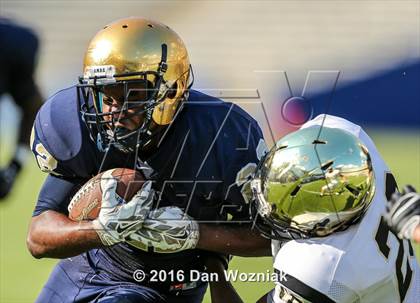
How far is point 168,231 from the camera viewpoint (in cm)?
256

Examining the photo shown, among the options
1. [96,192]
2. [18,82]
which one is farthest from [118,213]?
[18,82]

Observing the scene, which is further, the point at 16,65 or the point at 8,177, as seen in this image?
the point at 16,65

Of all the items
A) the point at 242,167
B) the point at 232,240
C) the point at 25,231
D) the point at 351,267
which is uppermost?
the point at 242,167

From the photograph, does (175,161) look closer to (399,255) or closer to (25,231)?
(399,255)

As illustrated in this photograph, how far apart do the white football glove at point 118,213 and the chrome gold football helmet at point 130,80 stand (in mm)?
195

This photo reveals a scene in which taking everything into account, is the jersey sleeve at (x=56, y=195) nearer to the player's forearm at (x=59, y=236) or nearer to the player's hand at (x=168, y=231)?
the player's forearm at (x=59, y=236)

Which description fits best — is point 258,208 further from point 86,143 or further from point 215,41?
point 215,41

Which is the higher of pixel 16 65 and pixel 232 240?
pixel 232 240

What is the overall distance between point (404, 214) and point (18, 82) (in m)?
5.18

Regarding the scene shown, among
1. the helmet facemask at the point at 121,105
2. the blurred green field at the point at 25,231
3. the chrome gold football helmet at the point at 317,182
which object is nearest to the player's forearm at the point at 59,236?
the helmet facemask at the point at 121,105

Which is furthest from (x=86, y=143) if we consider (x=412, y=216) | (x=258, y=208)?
(x=412, y=216)

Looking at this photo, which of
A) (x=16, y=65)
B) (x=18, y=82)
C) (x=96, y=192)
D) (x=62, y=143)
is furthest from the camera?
(x=16, y=65)

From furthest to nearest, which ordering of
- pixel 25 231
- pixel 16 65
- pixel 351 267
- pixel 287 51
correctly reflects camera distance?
pixel 287 51
pixel 16 65
pixel 25 231
pixel 351 267

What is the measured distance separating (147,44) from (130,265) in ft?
2.45
